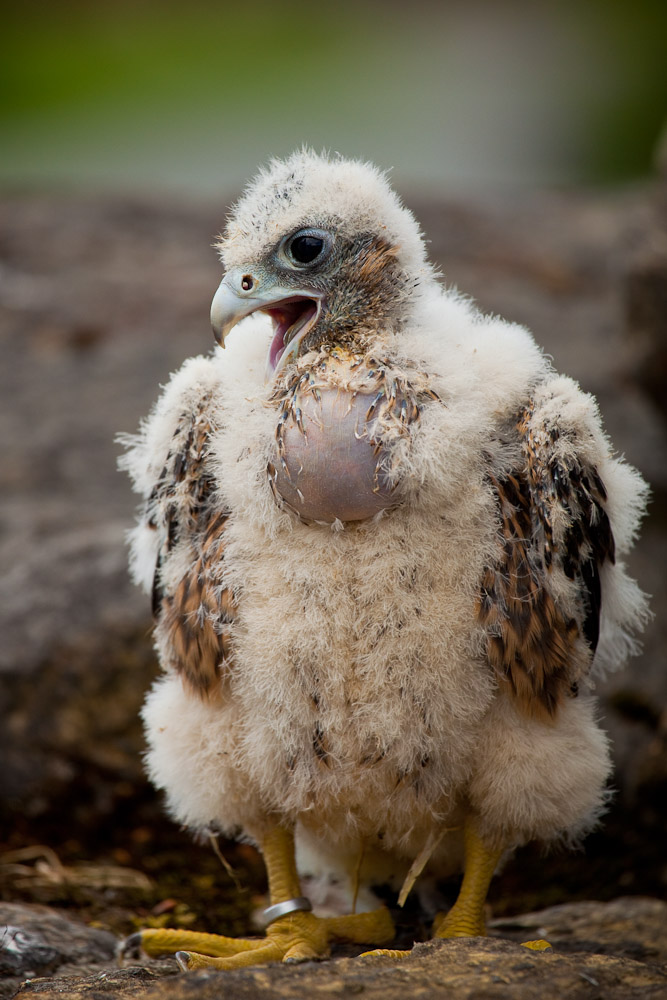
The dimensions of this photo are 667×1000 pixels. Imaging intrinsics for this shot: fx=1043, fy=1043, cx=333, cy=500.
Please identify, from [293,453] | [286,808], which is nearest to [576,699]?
[286,808]

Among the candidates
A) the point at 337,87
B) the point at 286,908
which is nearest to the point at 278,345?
the point at 286,908

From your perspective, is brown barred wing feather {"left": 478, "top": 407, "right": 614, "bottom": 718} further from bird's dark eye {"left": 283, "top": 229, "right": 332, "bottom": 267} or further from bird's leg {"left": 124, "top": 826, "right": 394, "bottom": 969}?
bird's leg {"left": 124, "top": 826, "right": 394, "bottom": 969}

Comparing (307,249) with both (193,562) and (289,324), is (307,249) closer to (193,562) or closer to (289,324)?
(289,324)

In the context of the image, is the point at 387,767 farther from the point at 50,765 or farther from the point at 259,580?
the point at 50,765

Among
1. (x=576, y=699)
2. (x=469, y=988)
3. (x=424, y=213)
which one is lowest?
(x=469, y=988)

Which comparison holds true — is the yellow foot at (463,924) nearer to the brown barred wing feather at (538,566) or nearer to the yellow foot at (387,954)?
the yellow foot at (387,954)

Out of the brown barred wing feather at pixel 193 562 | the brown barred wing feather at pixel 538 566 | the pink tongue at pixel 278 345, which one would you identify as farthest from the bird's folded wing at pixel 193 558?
the brown barred wing feather at pixel 538 566

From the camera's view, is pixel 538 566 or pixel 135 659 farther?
pixel 135 659
